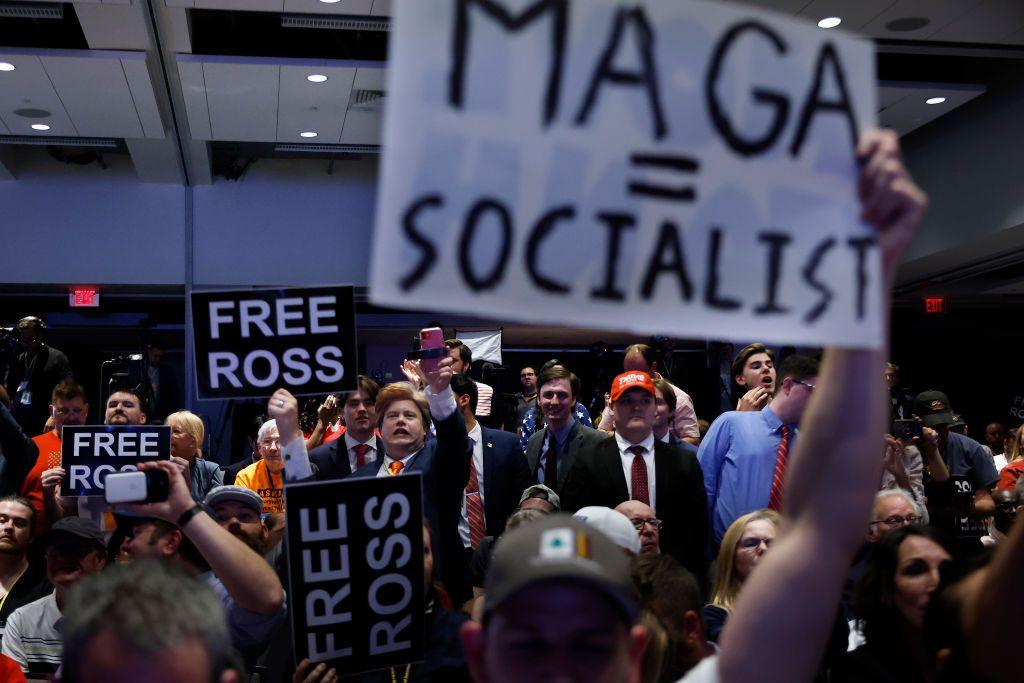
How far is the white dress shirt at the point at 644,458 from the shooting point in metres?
4.79

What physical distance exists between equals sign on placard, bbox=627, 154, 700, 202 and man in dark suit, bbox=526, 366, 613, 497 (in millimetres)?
4144

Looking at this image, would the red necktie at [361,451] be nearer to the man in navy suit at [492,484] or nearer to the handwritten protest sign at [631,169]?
the man in navy suit at [492,484]

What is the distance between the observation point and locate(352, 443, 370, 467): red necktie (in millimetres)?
5562

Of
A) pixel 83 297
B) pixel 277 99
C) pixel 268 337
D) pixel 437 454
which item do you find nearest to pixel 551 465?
pixel 437 454

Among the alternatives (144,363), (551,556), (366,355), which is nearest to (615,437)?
(551,556)

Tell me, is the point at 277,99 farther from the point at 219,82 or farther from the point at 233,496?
the point at 233,496

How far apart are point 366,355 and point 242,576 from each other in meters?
13.0

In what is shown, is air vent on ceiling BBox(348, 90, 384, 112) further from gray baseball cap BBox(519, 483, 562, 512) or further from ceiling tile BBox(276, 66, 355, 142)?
gray baseball cap BBox(519, 483, 562, 512)

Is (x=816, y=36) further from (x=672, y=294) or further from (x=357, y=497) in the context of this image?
(x=357, y=497)

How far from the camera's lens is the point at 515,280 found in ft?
4.54

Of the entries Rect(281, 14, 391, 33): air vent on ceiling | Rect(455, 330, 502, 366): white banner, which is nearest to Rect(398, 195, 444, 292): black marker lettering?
Rect(281, 14, 391, 33): air vent on ceiling

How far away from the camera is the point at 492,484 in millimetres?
5352

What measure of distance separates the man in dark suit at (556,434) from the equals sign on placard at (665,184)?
13.6ft

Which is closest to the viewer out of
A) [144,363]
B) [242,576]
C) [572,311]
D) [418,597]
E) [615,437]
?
[572,311]
